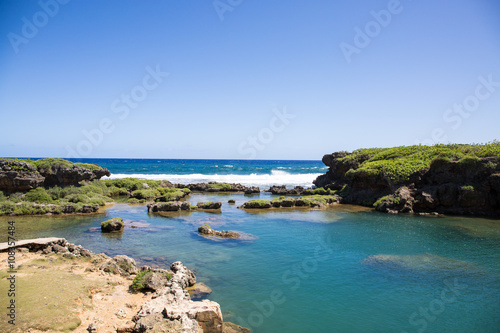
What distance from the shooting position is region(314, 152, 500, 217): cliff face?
1165 inches

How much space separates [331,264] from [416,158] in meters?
26.4

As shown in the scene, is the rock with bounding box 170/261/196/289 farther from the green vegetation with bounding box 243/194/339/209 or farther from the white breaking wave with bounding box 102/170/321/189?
the white breaking wave with bounding box 102/170/321/189

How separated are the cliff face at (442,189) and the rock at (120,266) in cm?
2605

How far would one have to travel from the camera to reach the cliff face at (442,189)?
29594mm

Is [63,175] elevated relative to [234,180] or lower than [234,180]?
elevated

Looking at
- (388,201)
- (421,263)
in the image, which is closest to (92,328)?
(421,263)

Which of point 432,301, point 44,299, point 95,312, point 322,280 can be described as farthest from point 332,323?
point 44,299

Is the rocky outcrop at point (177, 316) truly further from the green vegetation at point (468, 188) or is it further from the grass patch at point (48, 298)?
the green vegetation at point (468, 188)

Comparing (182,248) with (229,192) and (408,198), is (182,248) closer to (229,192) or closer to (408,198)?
(408,198)

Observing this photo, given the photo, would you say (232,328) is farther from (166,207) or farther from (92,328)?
(166,207)

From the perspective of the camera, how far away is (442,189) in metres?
31.1

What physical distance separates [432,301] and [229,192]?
3985 centimetres

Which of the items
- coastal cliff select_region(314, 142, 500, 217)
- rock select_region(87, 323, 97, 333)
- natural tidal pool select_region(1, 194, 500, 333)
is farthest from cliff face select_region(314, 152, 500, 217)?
rock select_region(87, 323, 97, 333)

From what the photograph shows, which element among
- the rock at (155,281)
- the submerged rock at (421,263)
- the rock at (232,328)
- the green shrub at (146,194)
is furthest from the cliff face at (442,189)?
the rock at (155,281)
